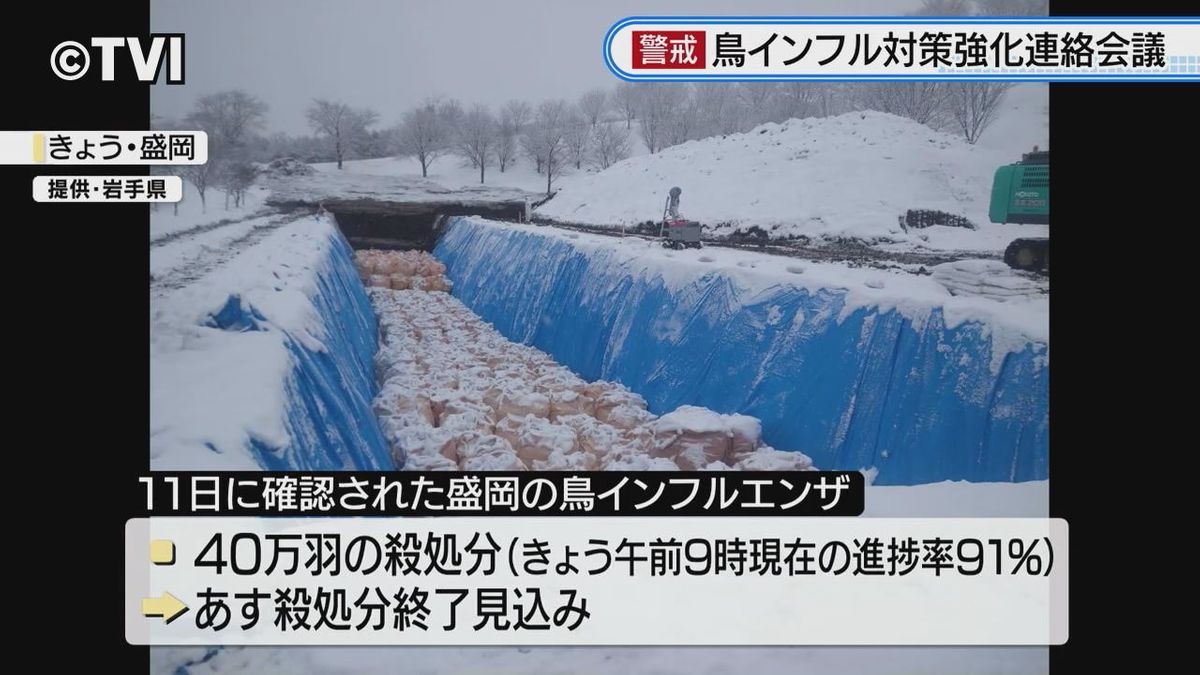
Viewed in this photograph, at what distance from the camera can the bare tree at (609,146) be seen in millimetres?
2924

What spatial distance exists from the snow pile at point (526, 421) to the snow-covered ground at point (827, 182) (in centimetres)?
143

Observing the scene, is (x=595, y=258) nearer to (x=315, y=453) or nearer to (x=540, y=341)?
(x=540, y=341)

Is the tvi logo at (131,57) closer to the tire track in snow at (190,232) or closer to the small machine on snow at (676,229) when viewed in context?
the tire track in snow at (190,232)

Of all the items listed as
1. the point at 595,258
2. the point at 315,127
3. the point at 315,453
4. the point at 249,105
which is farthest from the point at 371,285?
the point at 315,453

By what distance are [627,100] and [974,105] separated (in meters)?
1.63

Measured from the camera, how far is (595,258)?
407 cm

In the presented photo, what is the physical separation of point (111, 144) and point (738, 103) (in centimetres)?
297

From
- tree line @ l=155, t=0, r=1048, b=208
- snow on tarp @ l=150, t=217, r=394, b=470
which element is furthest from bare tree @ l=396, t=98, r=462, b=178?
snow on tarp @ l=150, t=217, r=394, b=470

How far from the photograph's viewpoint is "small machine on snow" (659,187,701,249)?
166 inches

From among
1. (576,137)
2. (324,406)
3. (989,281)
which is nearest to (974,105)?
(989,281)

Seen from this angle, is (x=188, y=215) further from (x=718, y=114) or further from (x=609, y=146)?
(x=718, y=114)

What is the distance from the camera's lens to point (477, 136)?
118 inches
